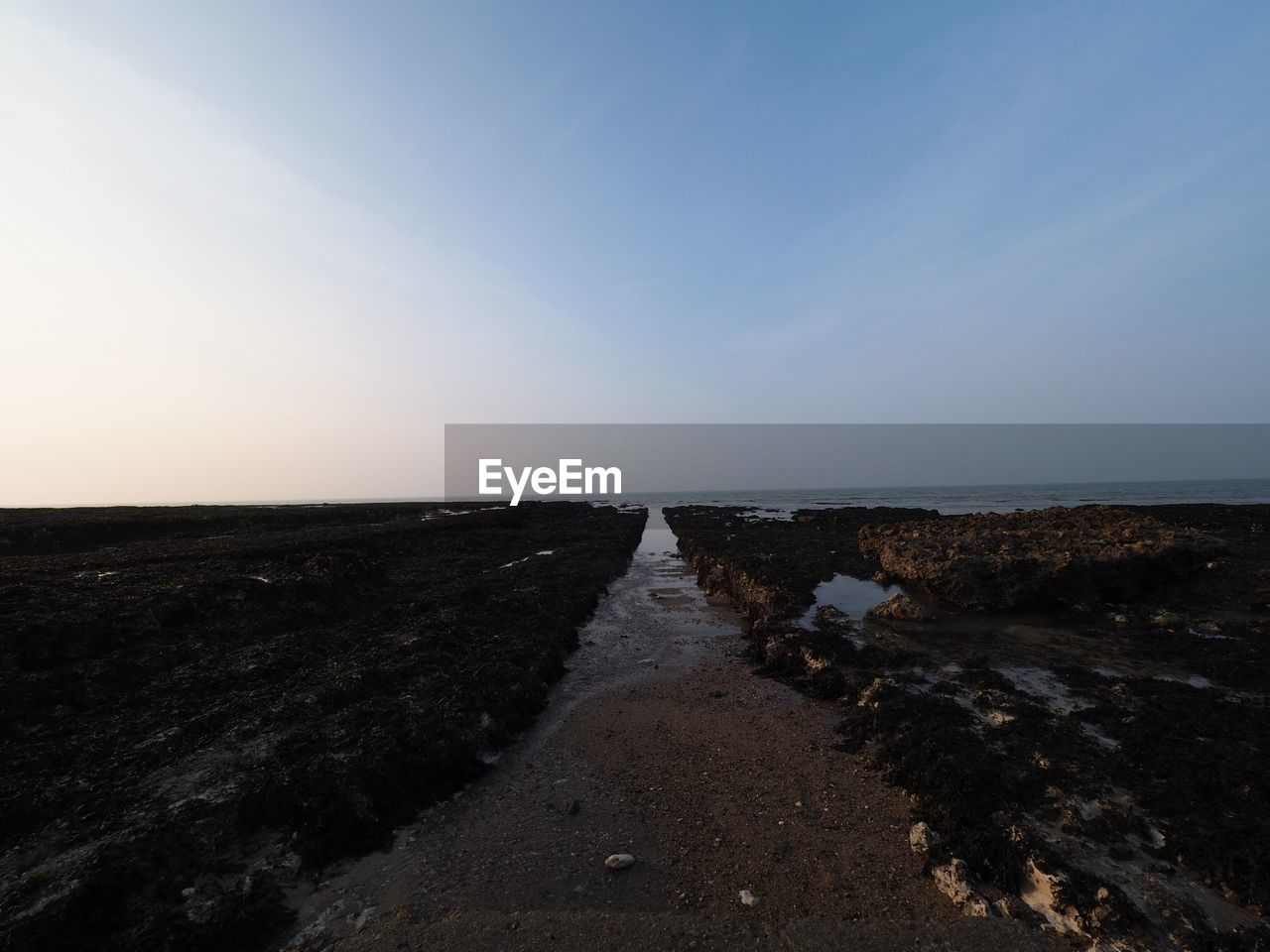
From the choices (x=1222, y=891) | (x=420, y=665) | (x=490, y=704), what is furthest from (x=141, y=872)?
(x=1222, y=891)

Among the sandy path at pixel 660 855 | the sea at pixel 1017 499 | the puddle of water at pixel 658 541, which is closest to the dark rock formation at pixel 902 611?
the sandy path at pixel 660 855

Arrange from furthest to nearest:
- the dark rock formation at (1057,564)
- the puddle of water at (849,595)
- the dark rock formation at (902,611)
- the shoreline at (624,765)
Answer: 1. the puddle of water at (849,595)
2. the dark rock formation at (1057,564)
3. the dark rock formation at (902,611)
4. the shoreline at (624,765)

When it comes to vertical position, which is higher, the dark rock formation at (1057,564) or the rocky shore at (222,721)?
the dark rock formation at (1057,564)

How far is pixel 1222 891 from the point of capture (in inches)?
167

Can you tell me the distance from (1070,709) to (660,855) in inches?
269

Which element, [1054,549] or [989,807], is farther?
[1054,549]

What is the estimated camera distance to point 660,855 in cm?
514

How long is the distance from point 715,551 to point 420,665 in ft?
61.2

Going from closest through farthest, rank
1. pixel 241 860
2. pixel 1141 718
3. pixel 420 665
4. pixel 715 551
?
pixel 241 860
pixel 1141 718
pixel 420 665
pixel 715 551

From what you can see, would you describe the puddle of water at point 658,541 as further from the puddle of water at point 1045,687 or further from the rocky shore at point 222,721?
the puddle of water at point 1045,687

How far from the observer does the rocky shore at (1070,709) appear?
438 cm

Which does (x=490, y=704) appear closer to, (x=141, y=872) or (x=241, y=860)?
(x=241, y=860)

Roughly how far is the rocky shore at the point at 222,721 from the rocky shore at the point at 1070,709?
5.71 meters

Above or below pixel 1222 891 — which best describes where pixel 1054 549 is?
above
